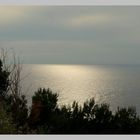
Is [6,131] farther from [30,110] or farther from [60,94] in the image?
[60,94]

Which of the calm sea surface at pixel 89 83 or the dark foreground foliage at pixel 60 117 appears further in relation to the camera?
the calm sea surface at pixel 89 83

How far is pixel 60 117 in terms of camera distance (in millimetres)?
6605

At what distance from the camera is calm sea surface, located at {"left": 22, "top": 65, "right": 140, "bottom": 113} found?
6.84 metres

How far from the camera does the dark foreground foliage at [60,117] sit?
241 inches

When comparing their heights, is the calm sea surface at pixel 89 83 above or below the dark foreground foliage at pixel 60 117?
above

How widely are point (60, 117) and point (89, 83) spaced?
4.66 ft

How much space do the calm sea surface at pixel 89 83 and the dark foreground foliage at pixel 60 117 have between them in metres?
0.12

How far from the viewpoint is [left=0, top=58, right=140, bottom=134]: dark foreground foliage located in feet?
20.1

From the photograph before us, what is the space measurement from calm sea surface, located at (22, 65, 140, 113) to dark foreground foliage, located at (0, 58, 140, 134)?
0.12 metres

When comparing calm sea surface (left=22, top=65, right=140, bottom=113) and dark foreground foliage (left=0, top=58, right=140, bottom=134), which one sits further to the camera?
calm sea surface (left=22, top=65, right=140, bottom=113)

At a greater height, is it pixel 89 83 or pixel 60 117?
pixel 89 83

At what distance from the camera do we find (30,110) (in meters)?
6.67

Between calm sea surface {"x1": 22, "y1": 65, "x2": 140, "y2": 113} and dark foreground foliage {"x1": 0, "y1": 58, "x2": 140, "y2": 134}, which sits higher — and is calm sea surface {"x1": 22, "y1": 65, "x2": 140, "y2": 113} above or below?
above

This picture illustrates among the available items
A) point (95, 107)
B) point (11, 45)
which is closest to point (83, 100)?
point (95, 107)
